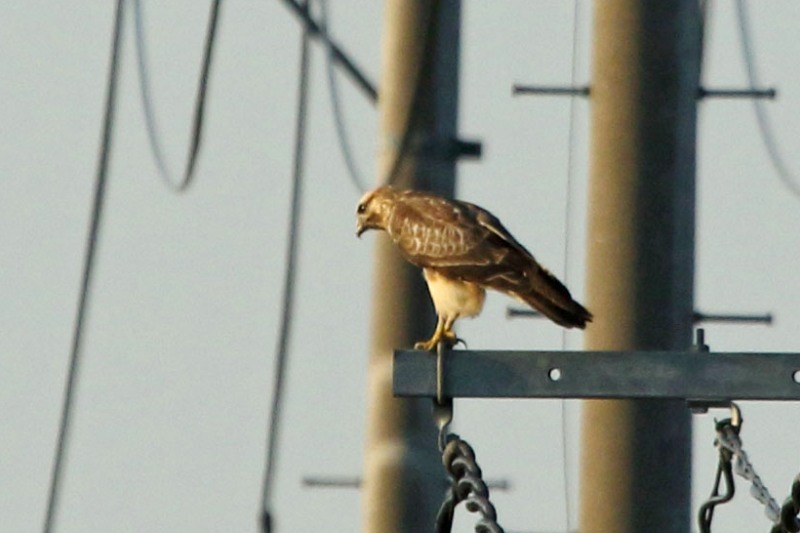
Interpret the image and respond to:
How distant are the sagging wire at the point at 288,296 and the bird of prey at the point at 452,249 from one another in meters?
0.78

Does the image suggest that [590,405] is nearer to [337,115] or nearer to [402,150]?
[402,150]

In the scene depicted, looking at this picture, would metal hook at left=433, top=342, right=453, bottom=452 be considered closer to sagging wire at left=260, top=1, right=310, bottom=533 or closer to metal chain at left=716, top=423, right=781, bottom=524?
metal chain at left=716, top=423, right=781, bottom=524

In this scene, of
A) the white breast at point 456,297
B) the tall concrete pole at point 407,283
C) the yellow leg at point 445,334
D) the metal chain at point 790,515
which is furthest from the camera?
the tall concrete pole at point 407,283

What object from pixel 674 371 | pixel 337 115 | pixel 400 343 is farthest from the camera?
pixel 337 115

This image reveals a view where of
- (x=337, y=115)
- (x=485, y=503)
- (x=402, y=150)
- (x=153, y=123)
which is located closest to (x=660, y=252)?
(x=402, y=150)

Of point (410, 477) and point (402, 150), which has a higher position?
point (402, 150)

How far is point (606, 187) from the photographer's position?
34.4 ft

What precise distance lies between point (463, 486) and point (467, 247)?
306 cm

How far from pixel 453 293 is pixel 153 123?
2646mm

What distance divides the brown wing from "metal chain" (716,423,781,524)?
2.03 metres

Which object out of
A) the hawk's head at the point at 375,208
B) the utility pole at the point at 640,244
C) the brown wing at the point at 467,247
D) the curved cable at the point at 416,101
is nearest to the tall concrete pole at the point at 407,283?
the curved cable at the point at 416,101

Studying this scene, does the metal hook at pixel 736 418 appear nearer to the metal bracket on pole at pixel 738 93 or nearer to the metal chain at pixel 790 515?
the metal chain at pixel 790 515

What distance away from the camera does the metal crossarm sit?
21.2 ft

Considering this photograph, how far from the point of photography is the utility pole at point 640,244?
33.7ft
